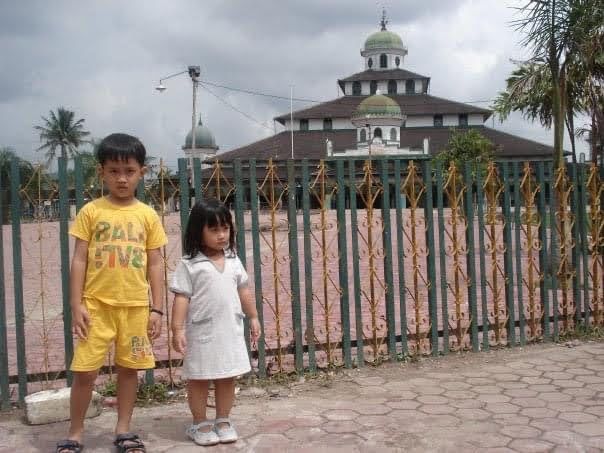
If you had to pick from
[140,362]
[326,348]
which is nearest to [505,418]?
[326,348]

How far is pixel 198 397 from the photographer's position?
10.0 feet

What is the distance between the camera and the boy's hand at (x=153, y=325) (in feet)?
9.53

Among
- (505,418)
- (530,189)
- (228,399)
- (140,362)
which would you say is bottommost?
(505,418)

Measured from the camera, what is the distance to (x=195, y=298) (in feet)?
9.76

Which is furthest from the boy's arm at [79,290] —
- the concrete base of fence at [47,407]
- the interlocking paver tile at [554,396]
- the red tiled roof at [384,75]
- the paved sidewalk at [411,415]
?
the red tiled roof at [384,75]

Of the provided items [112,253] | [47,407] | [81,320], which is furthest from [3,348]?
[112,253]

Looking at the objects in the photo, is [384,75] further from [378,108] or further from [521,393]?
[521,393]

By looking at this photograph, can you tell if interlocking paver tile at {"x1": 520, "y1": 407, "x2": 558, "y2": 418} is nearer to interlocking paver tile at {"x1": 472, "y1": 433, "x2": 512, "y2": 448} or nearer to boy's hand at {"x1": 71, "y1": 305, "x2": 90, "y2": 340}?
interlocking paver tile at {"x1": 472, "y1": 433, "x2": 512, "y2": 448}

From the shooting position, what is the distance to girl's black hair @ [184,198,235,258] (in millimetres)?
2969

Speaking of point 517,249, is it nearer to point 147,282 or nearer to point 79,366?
point 147,282

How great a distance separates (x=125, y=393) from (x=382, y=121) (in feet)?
153

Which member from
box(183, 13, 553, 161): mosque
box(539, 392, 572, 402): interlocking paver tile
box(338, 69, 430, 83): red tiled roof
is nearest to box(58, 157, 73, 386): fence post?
box(539, 392, 572, 402): interlocking paver tile

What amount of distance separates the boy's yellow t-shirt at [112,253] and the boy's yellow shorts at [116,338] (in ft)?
0.15

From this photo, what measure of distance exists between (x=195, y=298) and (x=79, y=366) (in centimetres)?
59
